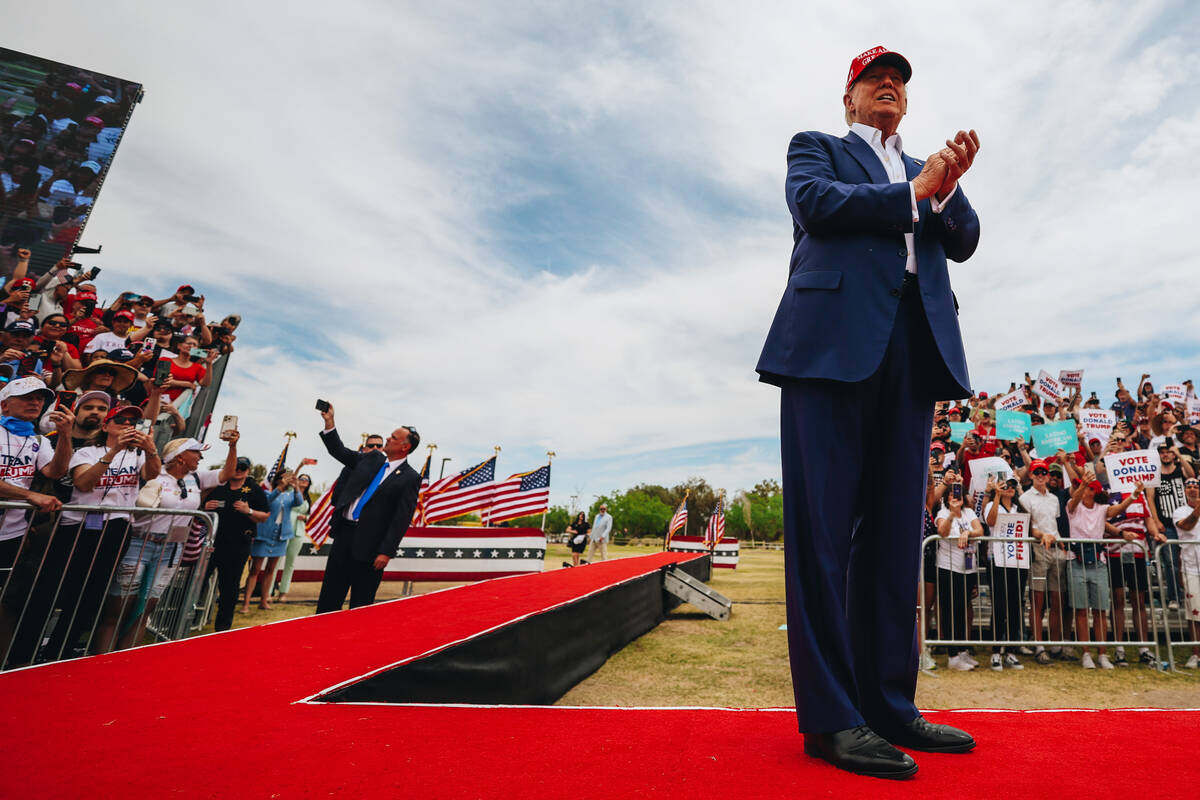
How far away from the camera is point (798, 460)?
1.67 m

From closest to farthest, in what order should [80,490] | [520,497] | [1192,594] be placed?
1. [80,490]
2. [1192,594]
3. [520,497]

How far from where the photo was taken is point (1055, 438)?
8453 millimetres

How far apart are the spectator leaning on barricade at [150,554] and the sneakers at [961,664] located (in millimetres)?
6882

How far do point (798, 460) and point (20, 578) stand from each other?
485 centimetres

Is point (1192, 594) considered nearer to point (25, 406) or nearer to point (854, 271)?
point (854, 271)

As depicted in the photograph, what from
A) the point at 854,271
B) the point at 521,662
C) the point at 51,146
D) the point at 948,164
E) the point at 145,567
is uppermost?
the point at 51,146

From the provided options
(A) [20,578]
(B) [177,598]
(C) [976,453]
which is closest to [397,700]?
(A) [20,578]

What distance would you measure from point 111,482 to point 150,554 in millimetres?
699

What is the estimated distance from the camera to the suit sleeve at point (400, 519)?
5.31 meters

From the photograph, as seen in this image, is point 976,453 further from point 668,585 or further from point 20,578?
point 20,578

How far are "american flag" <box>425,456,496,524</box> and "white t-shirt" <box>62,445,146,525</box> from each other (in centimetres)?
680

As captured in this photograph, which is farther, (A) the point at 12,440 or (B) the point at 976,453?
(B) the point at 976,453

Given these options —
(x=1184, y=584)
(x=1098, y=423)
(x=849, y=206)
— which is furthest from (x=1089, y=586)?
(x=849, y=206)

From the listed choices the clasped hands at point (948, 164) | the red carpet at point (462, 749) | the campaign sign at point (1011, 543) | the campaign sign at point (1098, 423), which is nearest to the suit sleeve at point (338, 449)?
the red carpet at point (462, 749)
